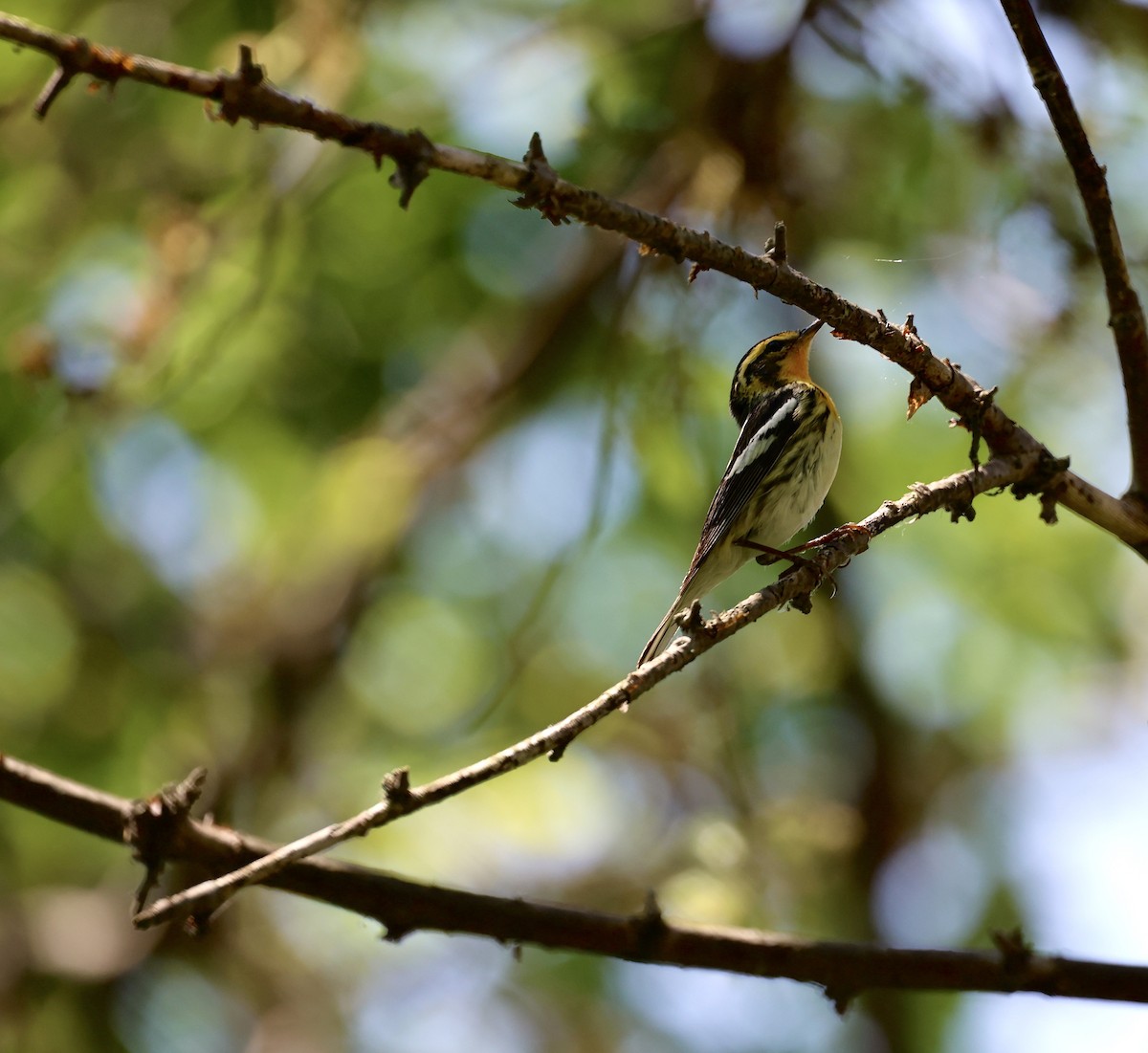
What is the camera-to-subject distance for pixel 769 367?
4645 mm

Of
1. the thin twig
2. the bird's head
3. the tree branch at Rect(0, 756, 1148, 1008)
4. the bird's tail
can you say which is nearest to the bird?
A: the bird's tail

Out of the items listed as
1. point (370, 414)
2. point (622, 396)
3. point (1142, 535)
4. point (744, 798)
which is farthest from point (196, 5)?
point (1142, 535)

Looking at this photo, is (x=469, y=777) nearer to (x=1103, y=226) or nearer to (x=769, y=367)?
(x=1103, y=226)

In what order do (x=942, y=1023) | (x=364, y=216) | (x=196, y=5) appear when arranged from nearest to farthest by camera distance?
(x=942, y=1023) → (x=196, y=5) → (x=364, y=216)

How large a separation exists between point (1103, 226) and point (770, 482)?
1.61m

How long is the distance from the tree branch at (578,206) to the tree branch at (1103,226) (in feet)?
0.61

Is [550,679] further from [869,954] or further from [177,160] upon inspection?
[869,954]

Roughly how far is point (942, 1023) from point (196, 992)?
11.4 ft

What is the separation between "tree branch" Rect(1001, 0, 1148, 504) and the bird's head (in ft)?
5.58

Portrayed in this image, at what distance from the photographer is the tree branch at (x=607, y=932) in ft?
8.62

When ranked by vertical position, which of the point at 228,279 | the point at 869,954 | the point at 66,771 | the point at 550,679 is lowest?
the point at 869,954

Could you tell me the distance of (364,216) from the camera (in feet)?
20.3

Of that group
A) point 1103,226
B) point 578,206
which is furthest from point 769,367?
point 578,206

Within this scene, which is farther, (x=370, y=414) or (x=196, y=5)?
(x=370, y=414)
